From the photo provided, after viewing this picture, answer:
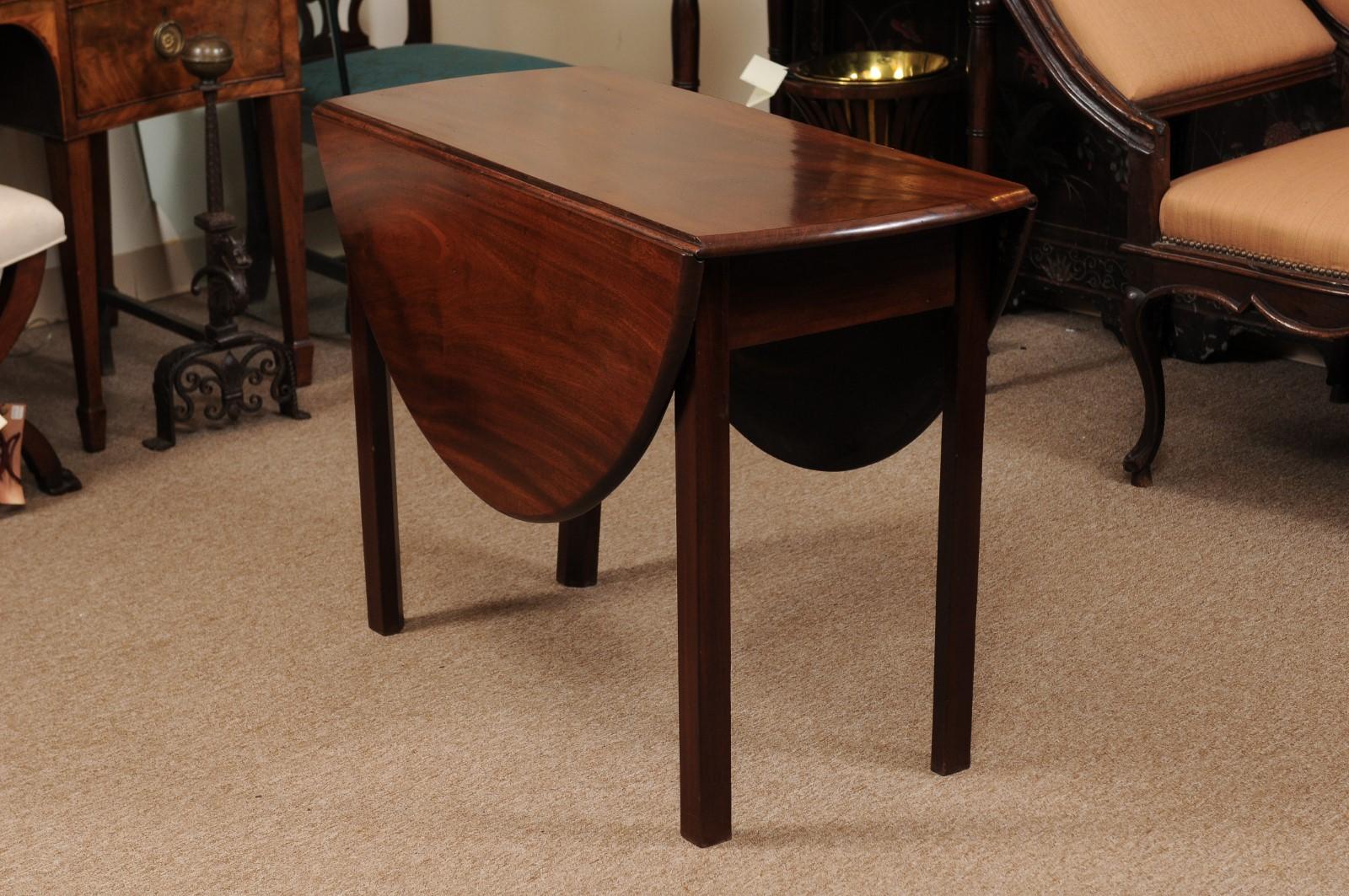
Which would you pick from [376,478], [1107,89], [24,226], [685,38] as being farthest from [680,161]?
[685,38]

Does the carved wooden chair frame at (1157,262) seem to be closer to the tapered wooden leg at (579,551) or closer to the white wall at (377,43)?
the tapered wooden leg at (579,551)

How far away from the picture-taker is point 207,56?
2.76 m

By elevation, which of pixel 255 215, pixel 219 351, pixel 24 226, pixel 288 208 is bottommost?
pixel 219 351

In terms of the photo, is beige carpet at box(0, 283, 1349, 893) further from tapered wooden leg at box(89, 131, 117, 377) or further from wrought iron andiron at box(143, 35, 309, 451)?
tapered wooden leg at box(89, 131, 117, 377)

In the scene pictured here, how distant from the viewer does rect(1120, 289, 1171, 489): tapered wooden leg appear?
2547mm

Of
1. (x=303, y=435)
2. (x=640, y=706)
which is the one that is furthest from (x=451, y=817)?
(x=303, y=435)

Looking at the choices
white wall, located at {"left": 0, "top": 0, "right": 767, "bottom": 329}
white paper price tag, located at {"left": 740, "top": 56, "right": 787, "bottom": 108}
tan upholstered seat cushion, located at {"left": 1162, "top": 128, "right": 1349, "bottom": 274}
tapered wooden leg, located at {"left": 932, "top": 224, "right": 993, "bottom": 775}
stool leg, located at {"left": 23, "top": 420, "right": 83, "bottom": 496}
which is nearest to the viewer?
tapered wooden leg, located at {"left": 932, "top": 224, "right": 993, "bottom": 775}

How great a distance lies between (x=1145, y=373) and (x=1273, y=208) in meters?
0.37

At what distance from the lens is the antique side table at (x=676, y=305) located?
5.14 ft

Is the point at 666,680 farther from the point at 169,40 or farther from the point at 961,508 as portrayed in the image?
the point at 169,40

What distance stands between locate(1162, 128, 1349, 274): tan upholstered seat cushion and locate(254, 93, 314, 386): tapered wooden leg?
156 centimetres

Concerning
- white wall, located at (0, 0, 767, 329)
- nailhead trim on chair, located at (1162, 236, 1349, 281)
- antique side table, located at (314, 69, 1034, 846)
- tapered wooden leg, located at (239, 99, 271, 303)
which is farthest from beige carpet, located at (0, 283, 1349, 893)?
white wall, located at (0, 0, 767, 329)

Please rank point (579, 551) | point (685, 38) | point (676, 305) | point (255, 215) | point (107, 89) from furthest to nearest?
point (255, 215) → point (685, 38) → point (107, 89) → point (579, 551) → point (676, 305)

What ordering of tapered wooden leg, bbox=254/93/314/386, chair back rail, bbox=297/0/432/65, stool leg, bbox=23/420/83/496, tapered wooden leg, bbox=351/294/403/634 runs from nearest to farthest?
tapered wooden leg, bbox=351/294/403/634 < stool leg, bbox=23/420/83/496 < tapered wooden leg, bbox=254/93/314/386 < chair back rail, bbox=297/0/432/65
